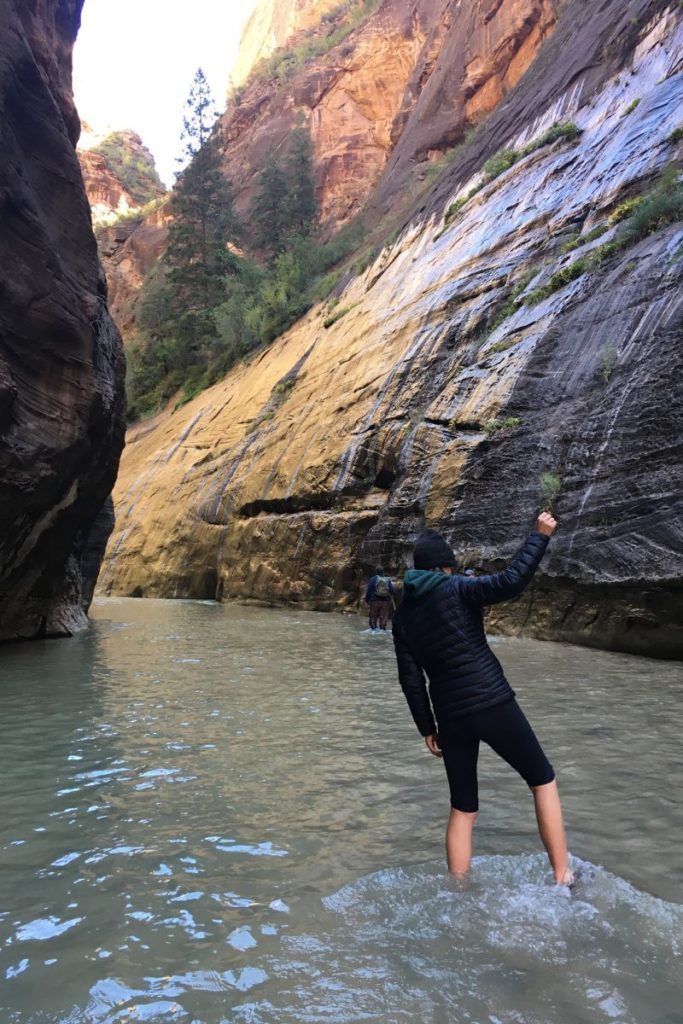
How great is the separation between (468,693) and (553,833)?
69 cm

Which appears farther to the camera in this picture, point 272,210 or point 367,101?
point 367,101

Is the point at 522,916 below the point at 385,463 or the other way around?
below

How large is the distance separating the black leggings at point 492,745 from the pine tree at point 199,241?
115 feet

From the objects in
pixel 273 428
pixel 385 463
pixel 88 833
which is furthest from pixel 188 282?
pixel 88 833

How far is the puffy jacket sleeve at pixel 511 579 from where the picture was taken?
3.00m

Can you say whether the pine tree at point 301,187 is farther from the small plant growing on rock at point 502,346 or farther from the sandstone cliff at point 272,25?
the small plant growing on rock at point 502,346

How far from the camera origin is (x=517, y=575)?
301 centimetres

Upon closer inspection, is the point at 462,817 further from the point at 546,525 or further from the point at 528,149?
the point at 528,149

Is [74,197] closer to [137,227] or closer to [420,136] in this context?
[420,136]

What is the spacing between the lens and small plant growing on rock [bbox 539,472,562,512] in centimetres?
1002

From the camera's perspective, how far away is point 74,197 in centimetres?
1116

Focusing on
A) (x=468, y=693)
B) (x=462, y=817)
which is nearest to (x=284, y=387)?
(x=468, y=693)

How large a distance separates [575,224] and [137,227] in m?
49.3

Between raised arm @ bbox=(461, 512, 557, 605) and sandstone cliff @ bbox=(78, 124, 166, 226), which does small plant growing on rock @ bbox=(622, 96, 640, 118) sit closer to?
raised arm @ bbox=(461, 512, 557, 605)
